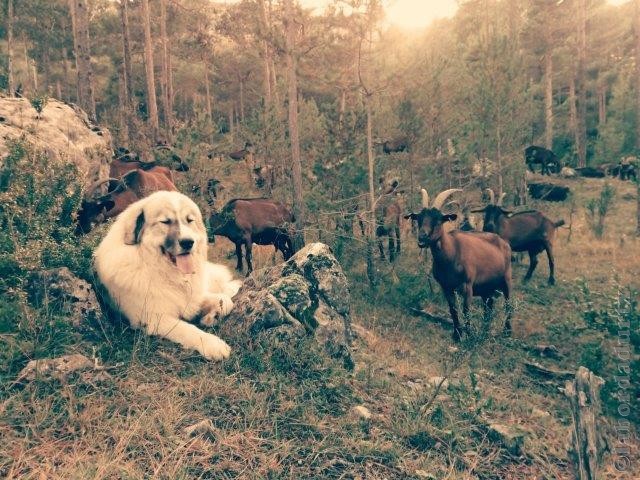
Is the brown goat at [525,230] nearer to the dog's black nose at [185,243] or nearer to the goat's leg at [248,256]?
the goat's leg at [248,256]

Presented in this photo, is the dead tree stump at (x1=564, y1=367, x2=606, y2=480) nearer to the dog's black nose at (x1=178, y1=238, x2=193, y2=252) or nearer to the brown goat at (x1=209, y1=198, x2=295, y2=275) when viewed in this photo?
the dog's black nose at (x1=178, y1=238, x2=193, y2=252)

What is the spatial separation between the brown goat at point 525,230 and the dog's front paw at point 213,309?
914 centimetres

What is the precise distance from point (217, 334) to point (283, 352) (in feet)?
2.25

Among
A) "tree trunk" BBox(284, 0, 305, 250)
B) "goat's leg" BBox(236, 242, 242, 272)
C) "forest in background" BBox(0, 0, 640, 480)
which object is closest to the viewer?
"forest in background" BBox(0, 0, 640, 480)

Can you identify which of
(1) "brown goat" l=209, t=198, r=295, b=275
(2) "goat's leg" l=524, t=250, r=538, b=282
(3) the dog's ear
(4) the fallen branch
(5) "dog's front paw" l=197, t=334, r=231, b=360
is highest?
(3) the dog's ear

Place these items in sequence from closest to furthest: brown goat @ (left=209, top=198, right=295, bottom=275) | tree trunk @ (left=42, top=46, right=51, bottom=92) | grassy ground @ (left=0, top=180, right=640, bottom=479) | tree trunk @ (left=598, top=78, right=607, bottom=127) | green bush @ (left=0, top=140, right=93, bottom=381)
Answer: grassy ground @ (left=0, top=180, right=640, bottom=479) → green bush @ (left=0, top=140, right=93, bottom=381) → brown goat @ (left=209, top=198, right=295, bottom=275) → tree trunk @ (left=42, top=46, right=51, bottom=92) → tree trunk @ (left=598, top=78, right=607, bottom=127)

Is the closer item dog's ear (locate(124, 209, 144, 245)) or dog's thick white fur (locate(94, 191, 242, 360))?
dog's thick white fur (locate(94, 191, 242, 360))

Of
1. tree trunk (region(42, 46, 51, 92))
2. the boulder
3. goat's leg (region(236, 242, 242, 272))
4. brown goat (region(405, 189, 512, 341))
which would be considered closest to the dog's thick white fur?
the boulder

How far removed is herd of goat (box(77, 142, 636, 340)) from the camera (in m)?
7.88

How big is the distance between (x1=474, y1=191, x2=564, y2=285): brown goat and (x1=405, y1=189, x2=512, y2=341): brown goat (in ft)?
10.6

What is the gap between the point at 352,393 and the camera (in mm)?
3988

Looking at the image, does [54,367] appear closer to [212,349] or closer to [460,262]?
[212,349]

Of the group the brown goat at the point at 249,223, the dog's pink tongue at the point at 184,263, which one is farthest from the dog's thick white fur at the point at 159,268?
the brown goat at the point at 249,223

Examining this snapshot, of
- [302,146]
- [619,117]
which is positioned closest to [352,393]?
[302,146]
